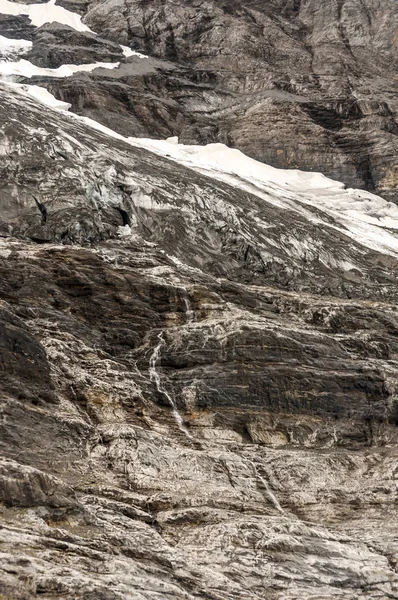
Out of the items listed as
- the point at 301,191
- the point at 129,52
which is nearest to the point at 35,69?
the point at 129,52

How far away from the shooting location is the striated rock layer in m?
17.3

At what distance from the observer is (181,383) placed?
25.8 meters

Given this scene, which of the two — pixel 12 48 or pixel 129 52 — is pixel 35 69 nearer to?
pixel 12 48

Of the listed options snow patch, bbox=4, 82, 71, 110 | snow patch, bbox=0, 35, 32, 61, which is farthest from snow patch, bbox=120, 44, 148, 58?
snow patch, bbox=4, 82, 71, 110

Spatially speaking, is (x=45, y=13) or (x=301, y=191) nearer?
(x=301, y=191)

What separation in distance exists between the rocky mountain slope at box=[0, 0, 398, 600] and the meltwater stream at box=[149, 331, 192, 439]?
0.05m

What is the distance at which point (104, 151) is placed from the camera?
44.3 m

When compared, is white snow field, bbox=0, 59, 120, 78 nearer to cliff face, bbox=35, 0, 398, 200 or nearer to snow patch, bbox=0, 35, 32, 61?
snow patch, bbox=0, 35, 32, 61

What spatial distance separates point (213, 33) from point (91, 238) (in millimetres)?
52121

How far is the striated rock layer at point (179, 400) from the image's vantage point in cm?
1730

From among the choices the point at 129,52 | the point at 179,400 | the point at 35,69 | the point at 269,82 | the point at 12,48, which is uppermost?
the point at 129,52

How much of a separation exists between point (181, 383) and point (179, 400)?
2.21ft

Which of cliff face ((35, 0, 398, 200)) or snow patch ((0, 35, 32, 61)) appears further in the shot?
snow patch ((0, 35, 32, 61))

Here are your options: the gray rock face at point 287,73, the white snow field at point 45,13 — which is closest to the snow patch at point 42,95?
the gray rock face at point 287,73
